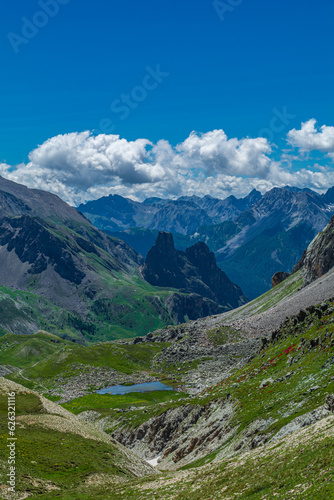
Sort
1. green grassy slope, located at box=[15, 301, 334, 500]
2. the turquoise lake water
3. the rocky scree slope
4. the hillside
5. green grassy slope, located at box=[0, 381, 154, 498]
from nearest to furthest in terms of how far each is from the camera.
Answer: green grassy slope, located at box=[15, 301, 334, 500] → the hillside → green grassy slope, located at box=[0, 381, 154, 498] → the rocky scree slope → the turquoise lake water

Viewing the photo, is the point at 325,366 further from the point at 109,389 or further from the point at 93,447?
the point at 109,389

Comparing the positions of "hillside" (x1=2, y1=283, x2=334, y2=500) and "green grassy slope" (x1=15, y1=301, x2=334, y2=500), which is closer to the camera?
"green grassy slope" (x1=15, y1=301, x2=334, y2=500)

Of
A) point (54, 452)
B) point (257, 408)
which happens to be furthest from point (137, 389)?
point (54, 452)

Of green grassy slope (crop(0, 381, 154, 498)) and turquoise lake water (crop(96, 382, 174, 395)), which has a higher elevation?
green grassy slope (crop(0, 381, 154, 498))

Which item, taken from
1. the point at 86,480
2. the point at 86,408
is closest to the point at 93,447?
the point at 86,480

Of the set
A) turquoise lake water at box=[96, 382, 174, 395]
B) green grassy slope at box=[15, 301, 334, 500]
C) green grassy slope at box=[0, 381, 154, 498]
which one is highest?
green grassy slope at box=[0, 381, 154, 498]

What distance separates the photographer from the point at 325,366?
72.6m

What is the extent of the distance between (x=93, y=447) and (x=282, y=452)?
38.2 meters

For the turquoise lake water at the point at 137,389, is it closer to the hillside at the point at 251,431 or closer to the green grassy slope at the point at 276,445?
the hillside at the point at 251,431

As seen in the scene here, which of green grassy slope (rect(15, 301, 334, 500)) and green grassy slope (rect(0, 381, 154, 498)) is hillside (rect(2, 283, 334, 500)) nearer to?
green grassy slope (rect(15, 301, 334, 500))

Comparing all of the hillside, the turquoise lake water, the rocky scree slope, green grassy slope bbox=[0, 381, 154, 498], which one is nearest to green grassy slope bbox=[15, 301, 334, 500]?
the hillside

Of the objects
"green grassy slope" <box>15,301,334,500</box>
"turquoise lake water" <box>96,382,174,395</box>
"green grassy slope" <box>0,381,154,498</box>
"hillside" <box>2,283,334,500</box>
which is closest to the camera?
"green grassy slope" <box>15,301,334,500</box>

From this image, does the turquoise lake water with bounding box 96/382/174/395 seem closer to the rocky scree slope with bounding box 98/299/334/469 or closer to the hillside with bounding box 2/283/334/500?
the hillside with bounding box 2/283/334/500

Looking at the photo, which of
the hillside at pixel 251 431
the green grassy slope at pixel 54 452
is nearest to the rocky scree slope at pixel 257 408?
the hillside at pixel 251 431
